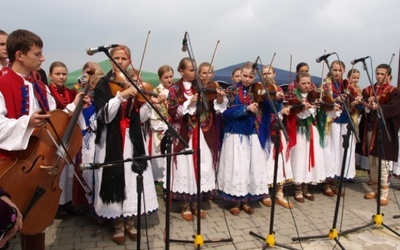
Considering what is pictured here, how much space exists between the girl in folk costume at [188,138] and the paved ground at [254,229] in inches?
15.2

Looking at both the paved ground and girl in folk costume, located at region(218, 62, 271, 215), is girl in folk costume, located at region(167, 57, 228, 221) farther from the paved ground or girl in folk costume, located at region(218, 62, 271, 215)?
the paved ground

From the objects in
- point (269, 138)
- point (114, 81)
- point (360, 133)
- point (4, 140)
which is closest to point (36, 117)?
point (4, 140)

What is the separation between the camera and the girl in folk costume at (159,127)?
170 inches

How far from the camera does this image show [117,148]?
126 inches

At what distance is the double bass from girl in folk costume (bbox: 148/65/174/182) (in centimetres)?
180

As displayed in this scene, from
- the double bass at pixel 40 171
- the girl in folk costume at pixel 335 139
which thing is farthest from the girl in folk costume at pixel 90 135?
the girl in folk costume at pixel 335 139

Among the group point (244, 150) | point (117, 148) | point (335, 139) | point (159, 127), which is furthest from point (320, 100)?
point (117, 148)

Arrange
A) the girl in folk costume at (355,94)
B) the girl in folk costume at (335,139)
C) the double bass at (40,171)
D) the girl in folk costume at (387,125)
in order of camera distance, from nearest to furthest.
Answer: the double bass at (40,171) < the girl in folk costume at (387,125) < the girl in folk costume at (335,139) < the girl in folk costume at (355,94)

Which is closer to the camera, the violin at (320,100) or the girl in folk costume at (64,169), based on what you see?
the girl in folk costume at (64,169)

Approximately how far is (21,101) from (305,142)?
3.83 m

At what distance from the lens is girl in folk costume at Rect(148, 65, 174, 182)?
14.2ft

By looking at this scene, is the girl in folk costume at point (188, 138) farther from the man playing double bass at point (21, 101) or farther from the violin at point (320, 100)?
the man playing double bass at point (21, 101)

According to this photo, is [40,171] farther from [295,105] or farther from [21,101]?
[295,105]

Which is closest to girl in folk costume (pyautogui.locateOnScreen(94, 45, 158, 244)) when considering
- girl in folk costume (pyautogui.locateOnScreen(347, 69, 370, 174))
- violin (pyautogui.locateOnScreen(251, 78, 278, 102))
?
violin (pyautogui.locateOnScreen(251, 78, 278, 102))
